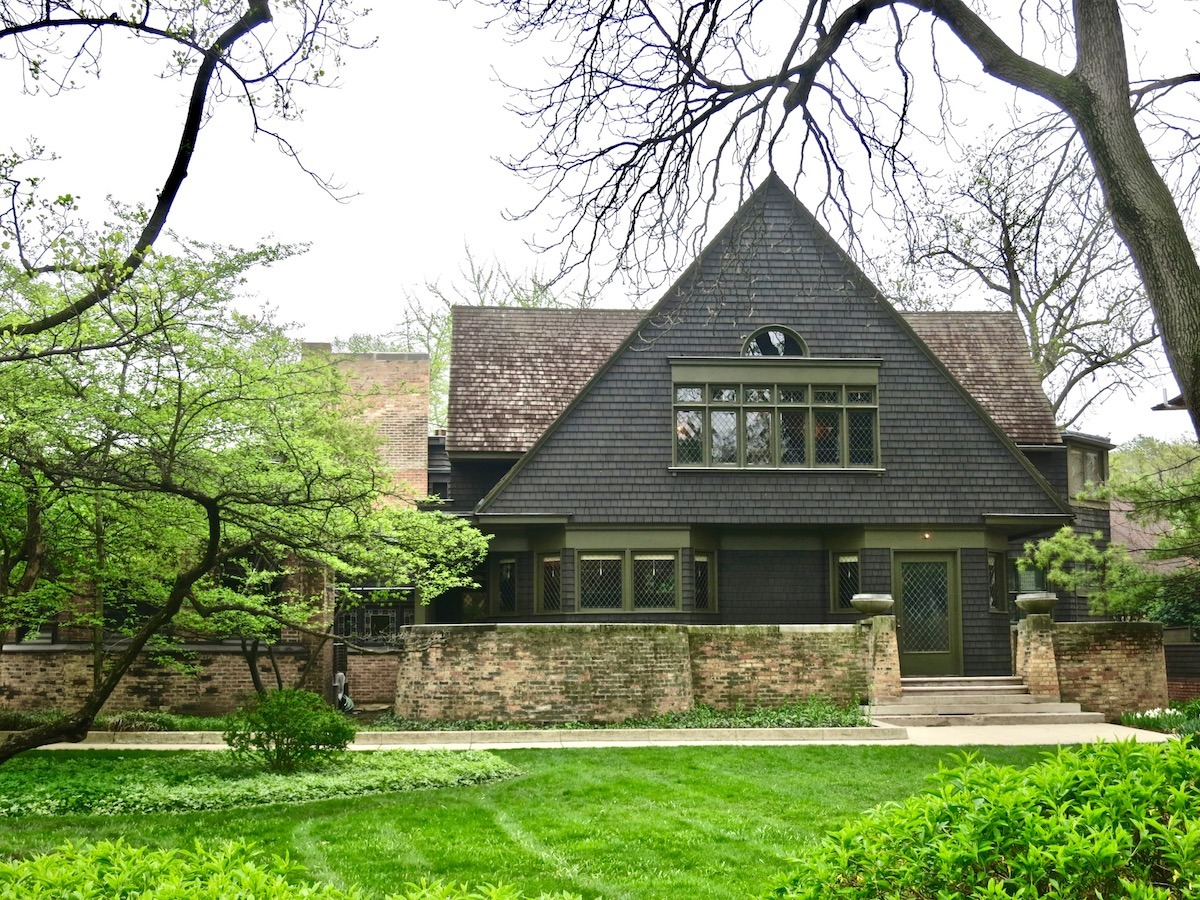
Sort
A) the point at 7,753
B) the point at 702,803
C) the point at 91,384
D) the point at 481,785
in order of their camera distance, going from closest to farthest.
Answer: the point at 7,753 → the point at 702,803 → the point at 481,785 → the point at 91,384

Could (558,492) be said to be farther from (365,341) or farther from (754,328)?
(365,341)

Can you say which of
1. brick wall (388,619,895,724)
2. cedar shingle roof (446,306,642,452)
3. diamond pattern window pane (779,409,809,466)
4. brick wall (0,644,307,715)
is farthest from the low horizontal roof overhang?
brick wall (0,644,307,715)

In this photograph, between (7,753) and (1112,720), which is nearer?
(7,753)

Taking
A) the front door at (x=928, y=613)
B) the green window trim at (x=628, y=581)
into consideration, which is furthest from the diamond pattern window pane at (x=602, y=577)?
the front door at (x=928, y=613)

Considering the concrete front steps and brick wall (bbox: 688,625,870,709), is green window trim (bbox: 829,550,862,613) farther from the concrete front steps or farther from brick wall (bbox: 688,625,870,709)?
brick wall (bbox: 688,625,870,709)

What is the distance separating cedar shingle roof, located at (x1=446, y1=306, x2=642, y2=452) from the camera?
23.6m

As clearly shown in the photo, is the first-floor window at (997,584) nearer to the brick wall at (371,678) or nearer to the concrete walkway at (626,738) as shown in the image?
the concrete walkway at (626,738)

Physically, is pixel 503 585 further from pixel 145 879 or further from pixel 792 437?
pixel 145 879

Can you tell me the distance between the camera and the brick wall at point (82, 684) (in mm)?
20750

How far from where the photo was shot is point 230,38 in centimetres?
697

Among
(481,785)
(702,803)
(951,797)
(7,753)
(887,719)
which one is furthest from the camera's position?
(887,719)

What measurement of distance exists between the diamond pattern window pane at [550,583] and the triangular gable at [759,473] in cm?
124

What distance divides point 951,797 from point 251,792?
9.12m

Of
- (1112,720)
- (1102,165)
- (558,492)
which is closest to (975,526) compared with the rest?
(1112,720)
